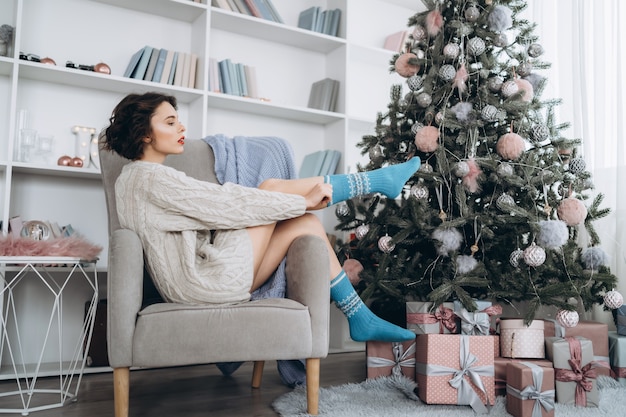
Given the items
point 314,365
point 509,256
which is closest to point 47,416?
point 314,365

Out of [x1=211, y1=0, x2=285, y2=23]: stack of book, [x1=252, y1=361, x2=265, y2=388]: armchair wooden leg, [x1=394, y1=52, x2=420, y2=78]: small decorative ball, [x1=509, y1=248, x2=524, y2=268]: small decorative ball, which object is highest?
[x1=211, y1=0, x2=285, y2=23]: stack of book

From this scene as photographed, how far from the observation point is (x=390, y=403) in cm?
192

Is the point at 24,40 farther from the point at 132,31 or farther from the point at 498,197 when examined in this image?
the point at 498,197

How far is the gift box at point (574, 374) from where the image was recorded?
1901 millimetres

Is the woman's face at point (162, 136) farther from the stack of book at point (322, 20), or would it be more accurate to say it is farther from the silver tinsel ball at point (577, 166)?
the stack of book at point (322, 20)

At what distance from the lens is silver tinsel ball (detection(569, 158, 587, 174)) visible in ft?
7.33

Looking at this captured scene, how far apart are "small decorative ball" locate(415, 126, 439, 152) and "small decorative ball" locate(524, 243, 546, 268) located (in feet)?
1.82

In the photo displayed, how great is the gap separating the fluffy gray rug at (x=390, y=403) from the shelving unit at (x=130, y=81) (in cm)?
131

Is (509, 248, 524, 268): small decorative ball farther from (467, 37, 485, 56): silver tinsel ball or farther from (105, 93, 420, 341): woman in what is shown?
(467, 37, 485, 56): silver tinsel ball

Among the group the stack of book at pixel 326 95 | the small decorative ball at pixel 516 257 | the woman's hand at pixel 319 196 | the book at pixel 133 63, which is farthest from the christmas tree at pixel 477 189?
the book at pixel 133 63

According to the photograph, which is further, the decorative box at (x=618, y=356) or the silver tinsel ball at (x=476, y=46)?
the silver tinsel ball at (x=476, y=46)

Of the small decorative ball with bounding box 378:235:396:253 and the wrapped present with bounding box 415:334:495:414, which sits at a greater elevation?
the small decorative ball with bounding box 378:235:396:253

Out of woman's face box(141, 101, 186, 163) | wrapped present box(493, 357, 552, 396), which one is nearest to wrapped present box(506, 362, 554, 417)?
wrapped present box(493, 357, 552, 396)

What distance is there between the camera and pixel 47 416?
1840mm
